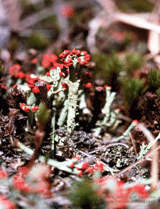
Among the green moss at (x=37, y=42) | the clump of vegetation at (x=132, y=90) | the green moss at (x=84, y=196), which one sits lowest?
the green moss at (x=84, y=196)

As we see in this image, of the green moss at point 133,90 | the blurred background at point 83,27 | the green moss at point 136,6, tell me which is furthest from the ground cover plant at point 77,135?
the green moss at point 136,6

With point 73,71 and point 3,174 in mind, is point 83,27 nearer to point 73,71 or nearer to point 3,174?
point 73,71

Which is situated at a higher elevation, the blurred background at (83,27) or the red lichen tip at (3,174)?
the blurred background at (83,27)

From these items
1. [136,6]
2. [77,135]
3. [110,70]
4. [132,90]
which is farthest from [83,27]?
[136,6]

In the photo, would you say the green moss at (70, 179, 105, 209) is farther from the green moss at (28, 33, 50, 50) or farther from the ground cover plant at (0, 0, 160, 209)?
the green moss at (28, 33, 50, 50)

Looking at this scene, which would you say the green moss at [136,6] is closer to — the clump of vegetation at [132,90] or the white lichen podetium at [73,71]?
the clump of vegetation at [132,90]

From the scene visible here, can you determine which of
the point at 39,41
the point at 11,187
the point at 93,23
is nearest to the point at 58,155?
the point at 11,187

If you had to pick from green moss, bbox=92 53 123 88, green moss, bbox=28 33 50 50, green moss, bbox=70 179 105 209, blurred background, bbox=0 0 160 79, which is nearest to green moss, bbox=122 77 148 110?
green moss, bbox=92 53 123 88

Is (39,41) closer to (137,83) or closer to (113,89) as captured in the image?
(113,89)
